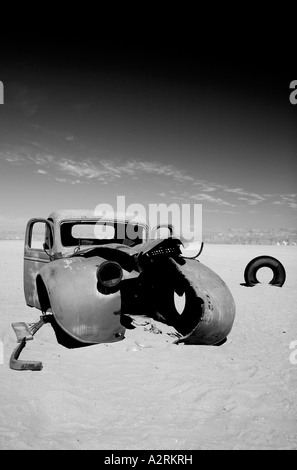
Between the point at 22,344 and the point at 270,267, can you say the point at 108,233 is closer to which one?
the point at 22,344

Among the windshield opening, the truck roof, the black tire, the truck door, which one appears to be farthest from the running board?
the black tire

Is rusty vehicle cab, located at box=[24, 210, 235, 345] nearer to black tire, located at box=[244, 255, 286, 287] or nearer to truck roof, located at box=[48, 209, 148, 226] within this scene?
truck roof, located at box=[48, 209, 148, 226]

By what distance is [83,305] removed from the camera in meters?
3.59

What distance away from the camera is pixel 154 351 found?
4.10 m

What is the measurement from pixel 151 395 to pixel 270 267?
25.7 ft

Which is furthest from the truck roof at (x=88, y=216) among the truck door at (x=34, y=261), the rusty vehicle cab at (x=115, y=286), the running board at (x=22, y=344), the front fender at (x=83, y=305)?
the running board at (x=22, y=344)

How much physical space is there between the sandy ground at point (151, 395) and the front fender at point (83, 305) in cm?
34

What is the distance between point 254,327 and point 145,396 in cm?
306

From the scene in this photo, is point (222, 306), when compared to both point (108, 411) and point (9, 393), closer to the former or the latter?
point (108, 411)

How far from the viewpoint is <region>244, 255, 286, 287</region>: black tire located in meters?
9.58

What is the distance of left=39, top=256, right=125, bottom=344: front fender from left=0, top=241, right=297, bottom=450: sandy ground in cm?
34

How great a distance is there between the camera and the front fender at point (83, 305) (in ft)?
11.6

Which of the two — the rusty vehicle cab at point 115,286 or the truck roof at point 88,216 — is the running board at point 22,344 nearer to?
the rusty vehicle cab at point 115,286

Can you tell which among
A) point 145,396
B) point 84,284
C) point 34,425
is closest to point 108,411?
point 145,396
